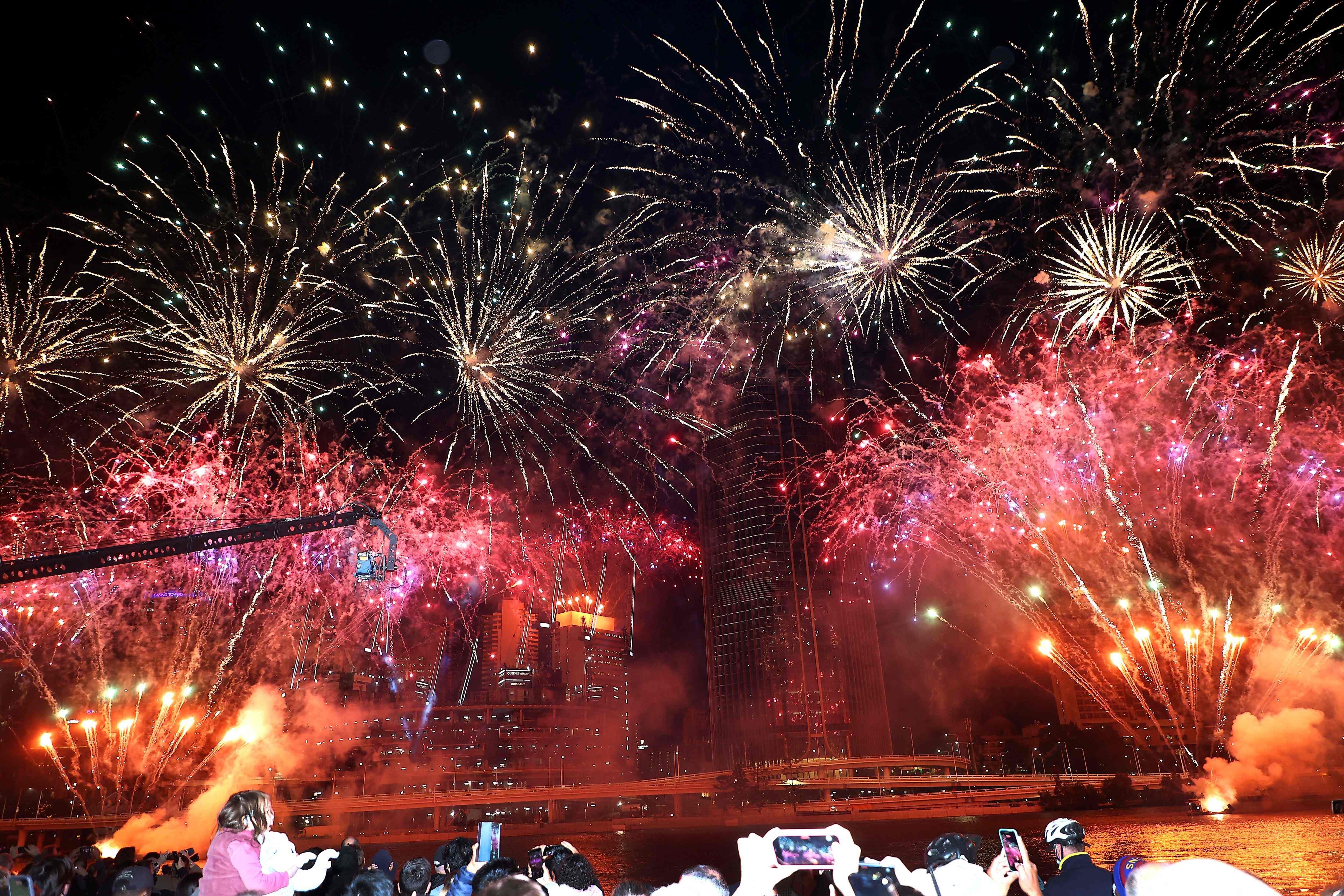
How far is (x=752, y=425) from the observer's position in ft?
477

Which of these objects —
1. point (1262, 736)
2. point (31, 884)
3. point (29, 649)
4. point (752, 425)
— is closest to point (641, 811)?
point (752, 425)

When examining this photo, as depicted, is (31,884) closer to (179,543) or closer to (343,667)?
(179,543)

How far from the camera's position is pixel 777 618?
153 metres

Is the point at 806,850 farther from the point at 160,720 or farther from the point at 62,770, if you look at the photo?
the point at 62,770

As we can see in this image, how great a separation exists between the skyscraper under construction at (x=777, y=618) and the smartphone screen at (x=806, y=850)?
14003cm

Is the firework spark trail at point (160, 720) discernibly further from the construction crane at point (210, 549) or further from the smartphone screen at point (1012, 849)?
the smartphone screen at point (1012, 849)

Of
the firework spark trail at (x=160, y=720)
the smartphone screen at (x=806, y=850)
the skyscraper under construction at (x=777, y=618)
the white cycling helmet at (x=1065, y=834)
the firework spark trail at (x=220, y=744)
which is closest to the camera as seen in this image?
the smartphone screen at (x=806, y=850)

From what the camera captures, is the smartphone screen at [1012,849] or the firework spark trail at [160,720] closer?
the smartphone screen at [1012,849]

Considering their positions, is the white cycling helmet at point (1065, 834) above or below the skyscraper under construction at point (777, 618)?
below

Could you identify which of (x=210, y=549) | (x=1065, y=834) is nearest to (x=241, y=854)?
(x=1065, y=834)

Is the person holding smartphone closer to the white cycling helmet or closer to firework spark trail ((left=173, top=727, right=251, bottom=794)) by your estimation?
the white cycling helmet

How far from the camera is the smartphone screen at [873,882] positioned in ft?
13.8

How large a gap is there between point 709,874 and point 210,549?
20943mm

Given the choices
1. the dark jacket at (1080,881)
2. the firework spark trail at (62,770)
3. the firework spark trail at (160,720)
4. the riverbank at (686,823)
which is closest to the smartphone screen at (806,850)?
the dark jacket at (1080,881)
